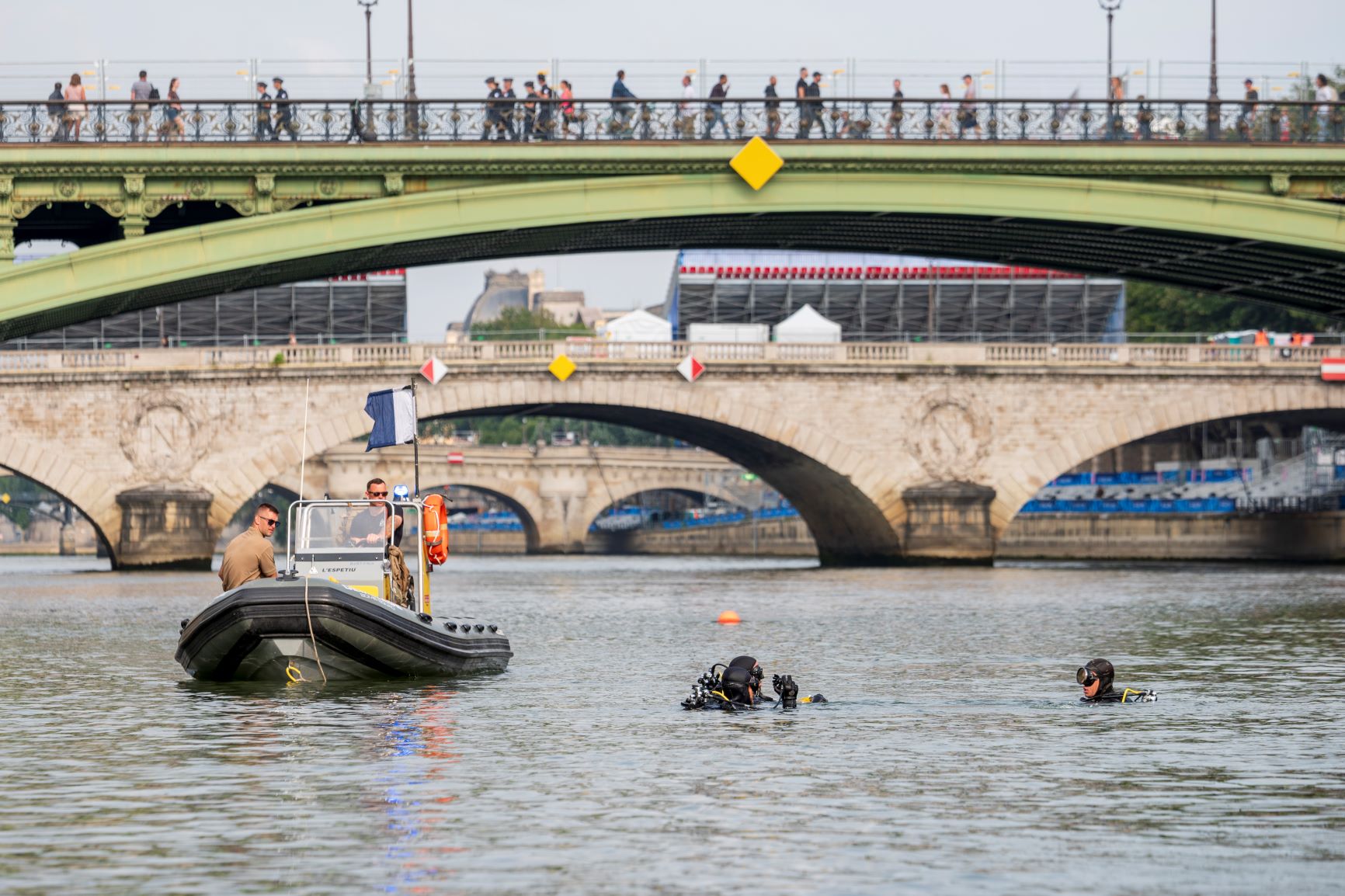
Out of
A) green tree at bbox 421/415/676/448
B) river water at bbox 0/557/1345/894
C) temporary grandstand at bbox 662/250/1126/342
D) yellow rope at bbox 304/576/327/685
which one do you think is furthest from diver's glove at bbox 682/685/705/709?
green tree at bbox 421/415/676/448

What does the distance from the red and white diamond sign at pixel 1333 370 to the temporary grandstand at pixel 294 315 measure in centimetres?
3564

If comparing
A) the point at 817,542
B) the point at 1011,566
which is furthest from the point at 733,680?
the point at 817,542

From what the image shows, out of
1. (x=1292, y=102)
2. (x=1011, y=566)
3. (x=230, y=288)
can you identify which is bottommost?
(x=1011, y=566)

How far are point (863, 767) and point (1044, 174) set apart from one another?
542 inches

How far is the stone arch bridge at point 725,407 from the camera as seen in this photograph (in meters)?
53.9

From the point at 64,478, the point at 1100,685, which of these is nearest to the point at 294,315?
the point at 64,478

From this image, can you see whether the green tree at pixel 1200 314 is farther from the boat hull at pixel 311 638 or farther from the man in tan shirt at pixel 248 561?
the man in tan shirt at pixel 248 561

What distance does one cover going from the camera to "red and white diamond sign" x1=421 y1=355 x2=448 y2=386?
5366cm

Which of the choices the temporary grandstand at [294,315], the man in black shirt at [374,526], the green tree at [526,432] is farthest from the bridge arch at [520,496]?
the man in black shirt at [374,526]

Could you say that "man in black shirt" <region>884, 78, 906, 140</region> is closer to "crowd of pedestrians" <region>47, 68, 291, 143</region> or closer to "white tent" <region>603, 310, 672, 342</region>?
"crowd of pedestrians" <region>47, 68, 291, 143</region>

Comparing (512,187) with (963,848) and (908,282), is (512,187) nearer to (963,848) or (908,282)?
(963,848)

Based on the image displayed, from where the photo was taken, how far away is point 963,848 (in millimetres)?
11023

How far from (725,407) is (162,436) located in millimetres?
15491

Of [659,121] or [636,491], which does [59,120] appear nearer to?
[659,121]
